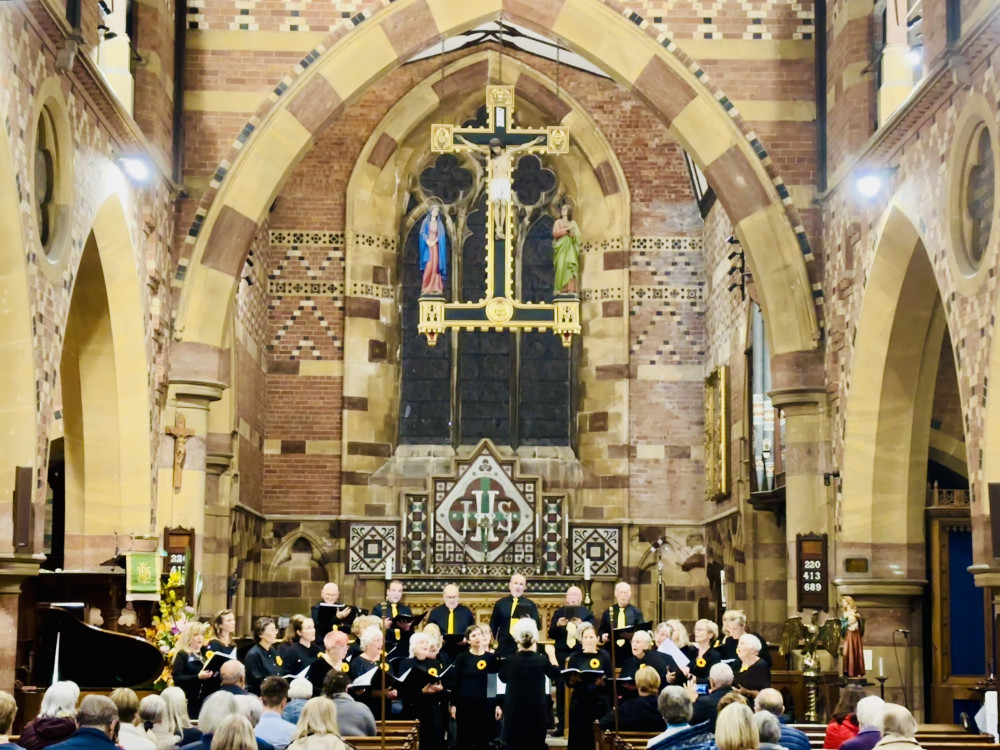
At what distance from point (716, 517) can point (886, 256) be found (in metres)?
7.16

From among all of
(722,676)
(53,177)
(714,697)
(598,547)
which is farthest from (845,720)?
(598,547)

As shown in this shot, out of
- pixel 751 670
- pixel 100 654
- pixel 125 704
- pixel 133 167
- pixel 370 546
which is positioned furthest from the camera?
pixel 370 546

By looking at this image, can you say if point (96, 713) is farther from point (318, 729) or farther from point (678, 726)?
point (678, 726)

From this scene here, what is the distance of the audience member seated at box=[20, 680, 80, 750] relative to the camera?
6934 millimetres

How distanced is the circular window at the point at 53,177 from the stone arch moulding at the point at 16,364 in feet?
2.26

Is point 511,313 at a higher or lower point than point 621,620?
higher

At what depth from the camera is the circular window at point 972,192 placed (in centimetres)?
1177

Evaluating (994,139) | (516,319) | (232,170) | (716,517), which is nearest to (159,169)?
(232,170)

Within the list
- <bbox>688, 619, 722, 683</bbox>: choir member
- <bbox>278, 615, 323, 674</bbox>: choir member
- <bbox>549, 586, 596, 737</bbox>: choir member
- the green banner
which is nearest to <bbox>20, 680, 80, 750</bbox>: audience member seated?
<bbox>278, 615, 323, 674</bbox>: choir member

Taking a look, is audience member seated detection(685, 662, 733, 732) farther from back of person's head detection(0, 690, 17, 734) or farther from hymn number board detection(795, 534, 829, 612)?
hymn number board detection(795, 534, 829, 612)

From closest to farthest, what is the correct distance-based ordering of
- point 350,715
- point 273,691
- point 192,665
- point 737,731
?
point 737,731 < point 273,691 < point 350,715 < point 192,665

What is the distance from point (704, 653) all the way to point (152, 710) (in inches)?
218

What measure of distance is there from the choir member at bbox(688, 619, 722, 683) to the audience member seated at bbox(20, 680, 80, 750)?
19.6 feet

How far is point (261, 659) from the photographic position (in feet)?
37.9
